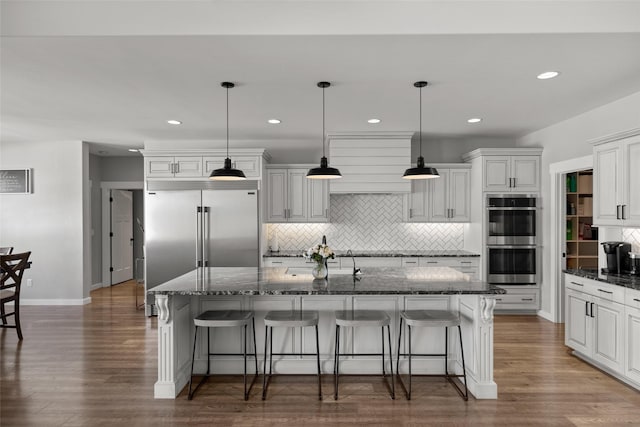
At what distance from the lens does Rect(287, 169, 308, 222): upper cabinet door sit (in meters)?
5.92

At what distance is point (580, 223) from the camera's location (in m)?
5.84

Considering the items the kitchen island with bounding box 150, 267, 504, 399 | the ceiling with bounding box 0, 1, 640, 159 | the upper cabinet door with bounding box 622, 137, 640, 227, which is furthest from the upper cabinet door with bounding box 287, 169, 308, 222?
the upper cabinet door with bounding box 622, 137, 640, 227

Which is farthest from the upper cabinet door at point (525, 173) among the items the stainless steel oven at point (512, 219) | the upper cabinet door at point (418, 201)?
the upper cabinet door at point (418, 201)

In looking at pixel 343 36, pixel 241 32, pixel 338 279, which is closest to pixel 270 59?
pixel 241 32

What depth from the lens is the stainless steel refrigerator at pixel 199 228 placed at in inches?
216

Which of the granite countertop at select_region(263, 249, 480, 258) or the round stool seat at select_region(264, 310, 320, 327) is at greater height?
the granite countertop at select_region(263, 249, 480, 258)

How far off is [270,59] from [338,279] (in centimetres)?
185

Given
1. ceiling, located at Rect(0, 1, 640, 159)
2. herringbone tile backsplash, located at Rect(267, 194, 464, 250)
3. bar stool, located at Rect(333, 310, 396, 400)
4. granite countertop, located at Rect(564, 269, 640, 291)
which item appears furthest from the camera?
herringbone tile backsplash, located at Rect(267, 194, 464, 250)

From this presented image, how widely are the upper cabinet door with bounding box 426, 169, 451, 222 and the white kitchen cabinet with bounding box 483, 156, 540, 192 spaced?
0.56 m

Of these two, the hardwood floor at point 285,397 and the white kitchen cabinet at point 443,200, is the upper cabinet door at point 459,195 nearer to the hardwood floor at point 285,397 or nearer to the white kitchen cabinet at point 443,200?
the white kitchen cabinet at point 443,200

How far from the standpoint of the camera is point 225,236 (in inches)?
217

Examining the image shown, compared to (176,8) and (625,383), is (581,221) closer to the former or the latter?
(625,383)

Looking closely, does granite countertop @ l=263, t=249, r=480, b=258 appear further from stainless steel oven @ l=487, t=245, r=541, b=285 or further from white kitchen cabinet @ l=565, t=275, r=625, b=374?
white kitchen cabinet @ l=565, t=275, r=625, b=374

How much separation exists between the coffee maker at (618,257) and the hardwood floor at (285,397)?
0.94 m
